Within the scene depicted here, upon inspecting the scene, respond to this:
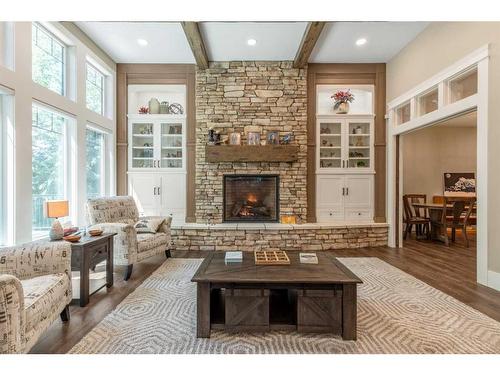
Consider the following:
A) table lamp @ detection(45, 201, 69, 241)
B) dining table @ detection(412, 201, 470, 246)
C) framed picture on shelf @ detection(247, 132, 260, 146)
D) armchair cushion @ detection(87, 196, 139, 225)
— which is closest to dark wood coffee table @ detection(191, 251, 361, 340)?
table lamp @ detection(45, 201, 69, 241)

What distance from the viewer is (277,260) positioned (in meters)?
2.50

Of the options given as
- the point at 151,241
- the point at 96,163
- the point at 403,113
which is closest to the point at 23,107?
the point at 96,163

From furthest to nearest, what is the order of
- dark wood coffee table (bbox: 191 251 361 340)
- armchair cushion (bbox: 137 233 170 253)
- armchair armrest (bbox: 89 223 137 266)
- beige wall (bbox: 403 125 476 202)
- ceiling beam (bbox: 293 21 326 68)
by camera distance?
beige wall (bbox: 403 125 476 202)
ceiling beam (bbox: 293 21 326 68)
armchair cushion (bbox: 137 233 170 253)
armchair armrest (bbox: 89 223 137 266)
dark wood coffee table (bbox: 191 251 361 340)

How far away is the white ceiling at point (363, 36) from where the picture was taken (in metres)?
4.24

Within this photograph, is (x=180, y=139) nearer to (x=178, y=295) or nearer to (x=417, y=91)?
(x=178, y=295)

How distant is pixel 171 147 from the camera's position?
572 cm

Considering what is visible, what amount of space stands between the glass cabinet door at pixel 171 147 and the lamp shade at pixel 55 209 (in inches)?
112

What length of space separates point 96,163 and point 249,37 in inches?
143

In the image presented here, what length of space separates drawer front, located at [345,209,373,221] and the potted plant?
6.76ft

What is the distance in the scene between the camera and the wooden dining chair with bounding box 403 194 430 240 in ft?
20.0

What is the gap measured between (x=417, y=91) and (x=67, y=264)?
17.4 ft

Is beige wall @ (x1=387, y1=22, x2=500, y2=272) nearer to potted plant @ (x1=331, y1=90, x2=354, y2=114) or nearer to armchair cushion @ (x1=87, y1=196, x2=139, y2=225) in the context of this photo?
potted plant @ (x1=331, y1=90, x2=354, y2=114)

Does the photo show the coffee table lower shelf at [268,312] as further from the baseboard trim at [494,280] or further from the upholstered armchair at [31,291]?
the baseboard trim at [494,280]

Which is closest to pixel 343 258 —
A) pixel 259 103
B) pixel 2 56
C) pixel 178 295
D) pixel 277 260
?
pixel 277 260
